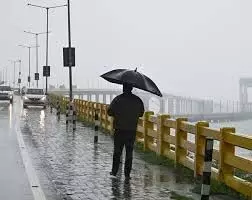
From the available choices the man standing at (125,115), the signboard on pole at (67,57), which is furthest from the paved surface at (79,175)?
the signboard on pole at (67,57)

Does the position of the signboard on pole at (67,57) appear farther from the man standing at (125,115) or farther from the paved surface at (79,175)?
the man standing at (125,115)

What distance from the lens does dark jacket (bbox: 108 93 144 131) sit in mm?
10773

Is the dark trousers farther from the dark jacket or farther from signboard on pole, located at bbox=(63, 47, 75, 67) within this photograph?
signboard on pole, located at bbox=(63, 47, 75, 67)

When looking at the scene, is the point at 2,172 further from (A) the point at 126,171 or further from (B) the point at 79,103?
(B) the point at 79,103

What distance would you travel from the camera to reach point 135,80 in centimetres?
1066

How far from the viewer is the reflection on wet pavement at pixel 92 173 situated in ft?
31.5

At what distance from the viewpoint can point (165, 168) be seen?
41.4 ft

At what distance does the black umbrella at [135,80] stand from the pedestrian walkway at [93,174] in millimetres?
1778

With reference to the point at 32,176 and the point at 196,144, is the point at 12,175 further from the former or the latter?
the point at 196,144

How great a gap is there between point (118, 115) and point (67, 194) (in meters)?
2.07

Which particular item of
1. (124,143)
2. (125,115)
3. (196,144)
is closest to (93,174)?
(124,143)

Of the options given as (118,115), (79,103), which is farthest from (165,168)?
(79,103)

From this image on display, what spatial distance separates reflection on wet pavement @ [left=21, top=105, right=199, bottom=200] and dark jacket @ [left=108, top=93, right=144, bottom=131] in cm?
108

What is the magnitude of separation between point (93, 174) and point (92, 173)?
5.7 inches
